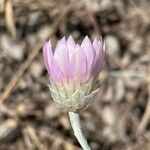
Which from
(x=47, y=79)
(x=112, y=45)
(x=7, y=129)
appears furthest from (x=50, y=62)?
(x=112, y=45)

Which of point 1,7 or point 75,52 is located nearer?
point 75,52

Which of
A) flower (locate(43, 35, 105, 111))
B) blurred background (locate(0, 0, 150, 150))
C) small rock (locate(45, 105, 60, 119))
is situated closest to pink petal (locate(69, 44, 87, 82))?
flower (locate(43, 35, 105, 111))

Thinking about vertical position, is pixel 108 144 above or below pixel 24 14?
below

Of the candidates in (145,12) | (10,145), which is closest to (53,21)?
(145,12)

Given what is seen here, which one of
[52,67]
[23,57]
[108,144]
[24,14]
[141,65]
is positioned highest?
[52,67]

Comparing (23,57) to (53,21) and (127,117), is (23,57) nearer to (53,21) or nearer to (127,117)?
(53,21)

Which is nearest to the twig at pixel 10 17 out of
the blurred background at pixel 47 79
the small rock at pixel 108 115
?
the blurred background at pixel 47 79

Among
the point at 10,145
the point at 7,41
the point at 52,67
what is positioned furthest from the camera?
the point at 7,41

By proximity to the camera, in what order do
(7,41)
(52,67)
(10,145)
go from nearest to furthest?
(52,67), (10,145), (7,41)
